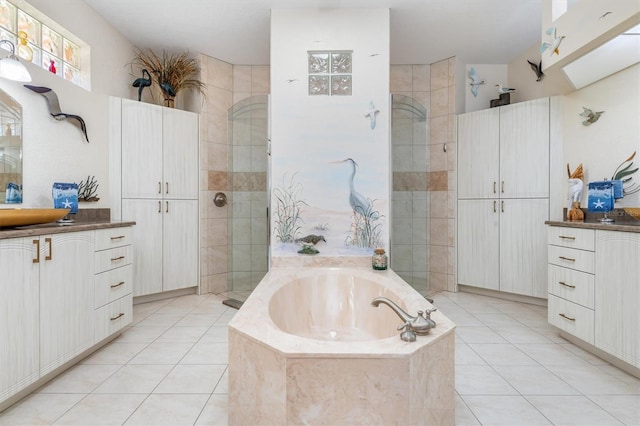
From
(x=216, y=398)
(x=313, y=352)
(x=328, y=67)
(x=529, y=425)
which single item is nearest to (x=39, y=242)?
(x=216, y=398)

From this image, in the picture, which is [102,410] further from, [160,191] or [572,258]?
[572,258]

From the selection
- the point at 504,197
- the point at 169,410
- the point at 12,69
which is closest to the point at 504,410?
the point at 169,410

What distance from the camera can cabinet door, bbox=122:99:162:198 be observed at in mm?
3184

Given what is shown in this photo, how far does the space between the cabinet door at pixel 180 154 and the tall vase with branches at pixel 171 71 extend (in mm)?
243

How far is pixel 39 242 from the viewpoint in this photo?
67.2 inches

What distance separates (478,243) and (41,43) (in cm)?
448

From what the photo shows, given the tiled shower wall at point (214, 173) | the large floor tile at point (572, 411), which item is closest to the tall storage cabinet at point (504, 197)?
the large floor tile at point (572, 411)

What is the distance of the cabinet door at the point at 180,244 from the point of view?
343cm

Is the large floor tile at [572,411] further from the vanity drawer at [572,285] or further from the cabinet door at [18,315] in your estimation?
the cabinet door at [18,315]

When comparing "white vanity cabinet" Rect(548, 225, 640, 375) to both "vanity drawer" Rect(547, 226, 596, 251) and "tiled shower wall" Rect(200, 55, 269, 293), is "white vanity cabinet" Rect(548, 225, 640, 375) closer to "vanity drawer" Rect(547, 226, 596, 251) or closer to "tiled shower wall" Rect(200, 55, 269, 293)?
"vanity drawer" Rect(547, 226, 596, 251)

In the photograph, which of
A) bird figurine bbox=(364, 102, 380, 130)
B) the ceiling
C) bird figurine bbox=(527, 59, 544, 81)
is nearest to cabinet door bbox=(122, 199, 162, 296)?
the ceiling

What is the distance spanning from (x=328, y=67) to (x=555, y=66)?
1831mm

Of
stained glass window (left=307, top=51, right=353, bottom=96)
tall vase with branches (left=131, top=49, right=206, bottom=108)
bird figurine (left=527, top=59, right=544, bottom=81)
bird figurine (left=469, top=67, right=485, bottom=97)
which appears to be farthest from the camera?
bird figurine (left=469, top=67, right=485, bottom=97)

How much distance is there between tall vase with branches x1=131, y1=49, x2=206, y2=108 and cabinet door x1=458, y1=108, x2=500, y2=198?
3.09m
